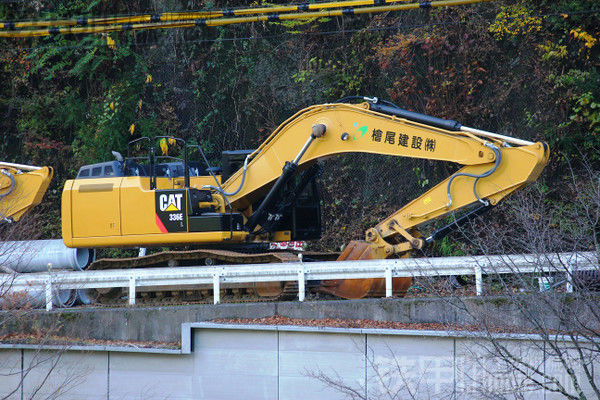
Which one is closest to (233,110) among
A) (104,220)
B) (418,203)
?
(104,220)

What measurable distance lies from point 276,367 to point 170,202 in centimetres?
466

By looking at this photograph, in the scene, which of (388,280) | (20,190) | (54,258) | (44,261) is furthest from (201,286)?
(20,190)

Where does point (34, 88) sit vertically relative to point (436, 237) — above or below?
above

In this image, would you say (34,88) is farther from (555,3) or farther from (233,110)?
(555,3)

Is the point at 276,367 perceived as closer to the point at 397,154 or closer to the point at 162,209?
the point at 397,154

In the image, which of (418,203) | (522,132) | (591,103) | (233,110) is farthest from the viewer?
(233,110)

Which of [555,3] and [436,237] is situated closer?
[436,237]

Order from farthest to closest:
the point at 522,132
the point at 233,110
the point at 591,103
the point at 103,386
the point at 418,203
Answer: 1. the point at 233,110
2. the point at 522,132
3. the point at 591,103
4. the point at 418,203
5. the point at 103,386

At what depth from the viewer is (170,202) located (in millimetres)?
15289

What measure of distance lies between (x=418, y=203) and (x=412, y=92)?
29.4ft

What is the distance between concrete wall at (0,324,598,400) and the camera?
11.0 metres

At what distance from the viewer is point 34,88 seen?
2809 cm

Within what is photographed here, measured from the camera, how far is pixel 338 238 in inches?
898

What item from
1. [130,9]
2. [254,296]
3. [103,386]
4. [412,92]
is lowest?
[103,386]
